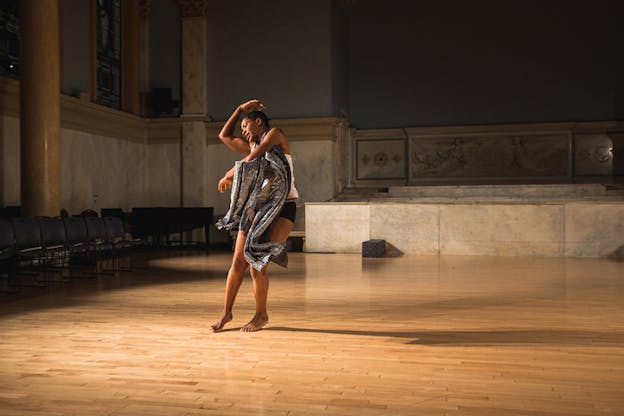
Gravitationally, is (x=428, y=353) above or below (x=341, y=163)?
below

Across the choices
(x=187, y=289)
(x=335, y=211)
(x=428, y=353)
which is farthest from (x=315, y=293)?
(x=335, y=211)

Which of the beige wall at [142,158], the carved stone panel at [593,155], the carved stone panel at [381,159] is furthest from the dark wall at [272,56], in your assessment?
the carved stone panel at [593,155]

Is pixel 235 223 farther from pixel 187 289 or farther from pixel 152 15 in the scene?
pixel 152 15

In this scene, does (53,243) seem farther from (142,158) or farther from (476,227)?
(142,158)

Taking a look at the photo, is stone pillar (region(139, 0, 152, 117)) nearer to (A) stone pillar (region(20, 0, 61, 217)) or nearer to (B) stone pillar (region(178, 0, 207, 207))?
(B) stone pillar (region(178, 0, 207, 207))

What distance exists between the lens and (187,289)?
707 cm

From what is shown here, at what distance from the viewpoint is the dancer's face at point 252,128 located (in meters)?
4.70

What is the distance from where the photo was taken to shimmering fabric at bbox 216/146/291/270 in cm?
456

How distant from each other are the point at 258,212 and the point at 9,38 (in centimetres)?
913

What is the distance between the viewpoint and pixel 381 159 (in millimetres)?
17047

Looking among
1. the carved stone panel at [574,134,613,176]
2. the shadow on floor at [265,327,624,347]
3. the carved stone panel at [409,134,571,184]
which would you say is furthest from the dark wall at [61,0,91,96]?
the carved stone panel at [574,134,613,176]

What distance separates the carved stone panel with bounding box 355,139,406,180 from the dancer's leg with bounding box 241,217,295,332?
1246 centimetres

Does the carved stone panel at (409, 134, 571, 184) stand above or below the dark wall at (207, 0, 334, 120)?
below

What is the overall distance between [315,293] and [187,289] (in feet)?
4.70
